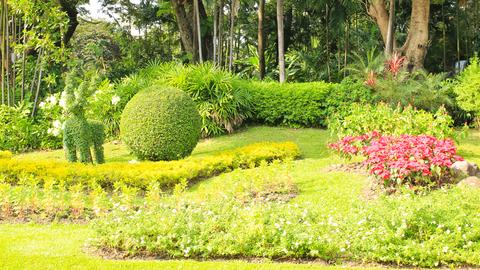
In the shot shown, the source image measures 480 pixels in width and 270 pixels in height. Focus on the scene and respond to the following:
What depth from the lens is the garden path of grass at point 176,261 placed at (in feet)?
18.1

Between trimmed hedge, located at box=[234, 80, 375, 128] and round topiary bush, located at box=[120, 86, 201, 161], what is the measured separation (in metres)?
3.58

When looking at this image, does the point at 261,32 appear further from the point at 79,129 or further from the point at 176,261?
the point at 176,261

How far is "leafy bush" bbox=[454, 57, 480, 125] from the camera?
45.7 ft

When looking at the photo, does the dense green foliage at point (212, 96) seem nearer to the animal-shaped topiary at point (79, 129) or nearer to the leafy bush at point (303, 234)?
the animal-shaped topiary at point (79, 129)

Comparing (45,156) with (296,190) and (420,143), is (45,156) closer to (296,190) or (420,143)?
(296,190)

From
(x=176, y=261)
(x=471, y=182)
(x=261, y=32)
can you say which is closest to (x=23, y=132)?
(x=261, y=32)

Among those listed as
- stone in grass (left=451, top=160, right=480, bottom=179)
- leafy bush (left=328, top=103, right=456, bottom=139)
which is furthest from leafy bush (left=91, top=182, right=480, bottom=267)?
leafy bush (left=328, top=103, right=456, bottom=139)

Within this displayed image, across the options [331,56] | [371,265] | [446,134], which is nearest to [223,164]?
[446,134]

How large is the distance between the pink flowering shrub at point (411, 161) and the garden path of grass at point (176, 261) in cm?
50

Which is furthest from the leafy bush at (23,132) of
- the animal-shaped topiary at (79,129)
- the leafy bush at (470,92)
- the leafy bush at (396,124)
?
the leafy bush at (470,92)

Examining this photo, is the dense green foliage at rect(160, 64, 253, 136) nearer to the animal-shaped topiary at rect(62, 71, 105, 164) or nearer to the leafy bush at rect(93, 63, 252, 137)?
the leafy bush at rect(93, 63, 252, 137)

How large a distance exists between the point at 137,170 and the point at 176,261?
4.16m

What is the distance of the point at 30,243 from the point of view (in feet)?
20.5

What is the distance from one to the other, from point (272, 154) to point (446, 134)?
3.12 meters
